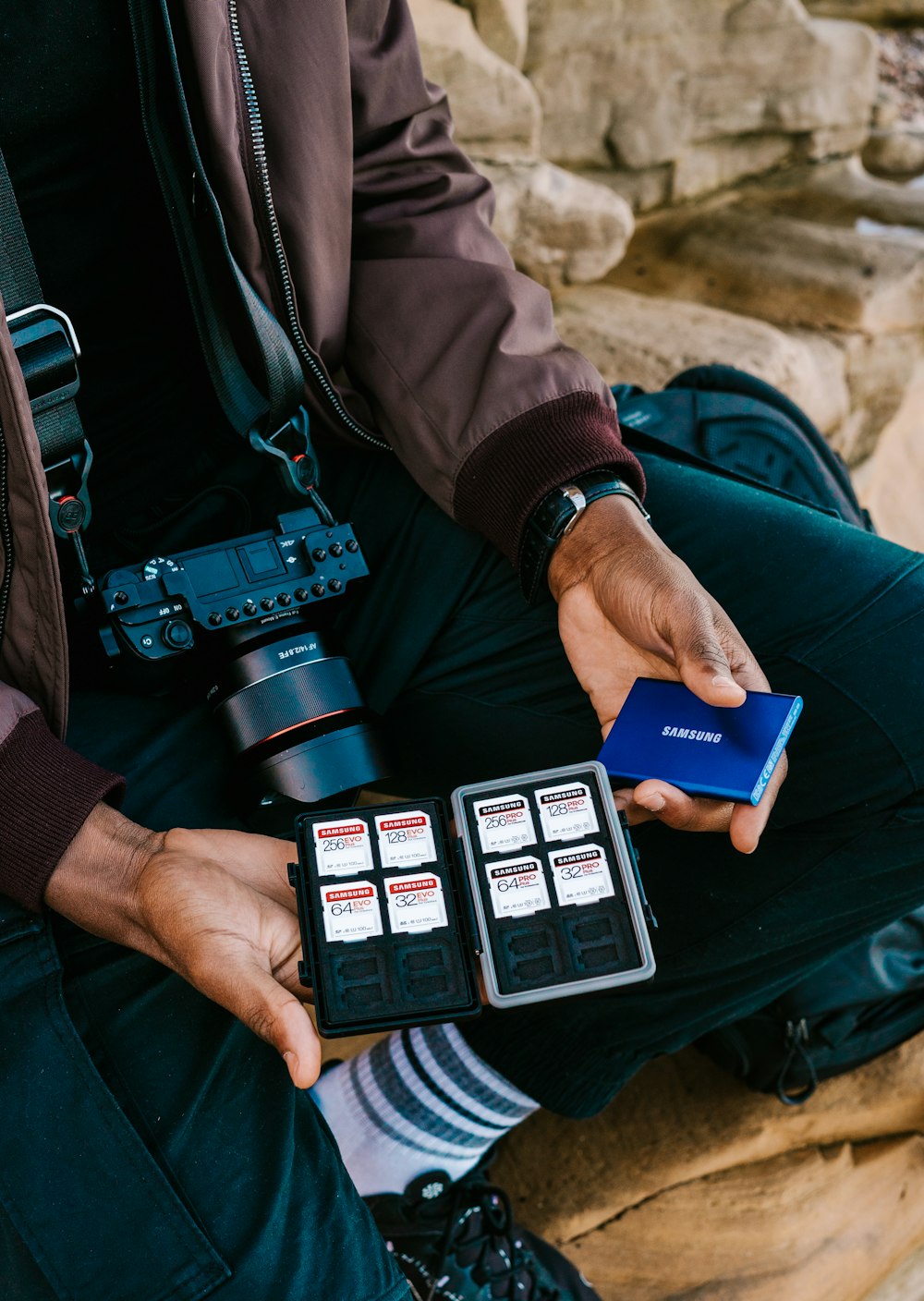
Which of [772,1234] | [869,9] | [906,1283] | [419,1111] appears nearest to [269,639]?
[419,1111]

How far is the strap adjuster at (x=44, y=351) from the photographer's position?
0.91 m

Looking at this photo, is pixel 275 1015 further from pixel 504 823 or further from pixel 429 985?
pixel 504 823

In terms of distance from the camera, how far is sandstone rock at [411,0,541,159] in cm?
206

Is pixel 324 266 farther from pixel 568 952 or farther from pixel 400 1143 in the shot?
pixel 400 1143

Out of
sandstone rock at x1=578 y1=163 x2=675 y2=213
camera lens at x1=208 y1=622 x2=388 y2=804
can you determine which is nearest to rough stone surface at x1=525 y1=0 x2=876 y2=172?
sandstone rock at x1=578 y1=163 x2=675 y2=213

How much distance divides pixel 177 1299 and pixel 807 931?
59 centimetres

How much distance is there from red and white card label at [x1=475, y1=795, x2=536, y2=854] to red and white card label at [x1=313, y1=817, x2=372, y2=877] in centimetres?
9

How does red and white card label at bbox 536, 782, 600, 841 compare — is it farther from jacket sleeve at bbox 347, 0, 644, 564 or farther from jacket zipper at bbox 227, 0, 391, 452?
jacket zipper at bbox 227, 0, 391, 452

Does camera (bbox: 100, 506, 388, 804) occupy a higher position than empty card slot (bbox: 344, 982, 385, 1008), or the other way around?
camera (bbox: 100, 506, 388, 804)

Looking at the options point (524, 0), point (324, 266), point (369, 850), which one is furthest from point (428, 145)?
point (524, 0)

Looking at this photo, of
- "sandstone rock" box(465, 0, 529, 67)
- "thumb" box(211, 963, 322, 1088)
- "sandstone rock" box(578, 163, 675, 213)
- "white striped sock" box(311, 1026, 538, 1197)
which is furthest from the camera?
"sandstone rock" box(578, 163, 675, 213)

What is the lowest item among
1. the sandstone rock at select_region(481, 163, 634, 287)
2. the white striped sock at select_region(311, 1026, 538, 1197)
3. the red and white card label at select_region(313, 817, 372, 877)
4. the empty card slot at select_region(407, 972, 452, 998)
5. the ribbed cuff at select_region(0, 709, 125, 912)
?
the white striped sock at select_region(311, 1026, 538, 1197)

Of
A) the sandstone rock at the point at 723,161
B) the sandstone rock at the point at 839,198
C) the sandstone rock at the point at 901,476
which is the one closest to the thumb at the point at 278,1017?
the sandstone rock at the point at 901,476

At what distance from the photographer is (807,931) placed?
102cm
